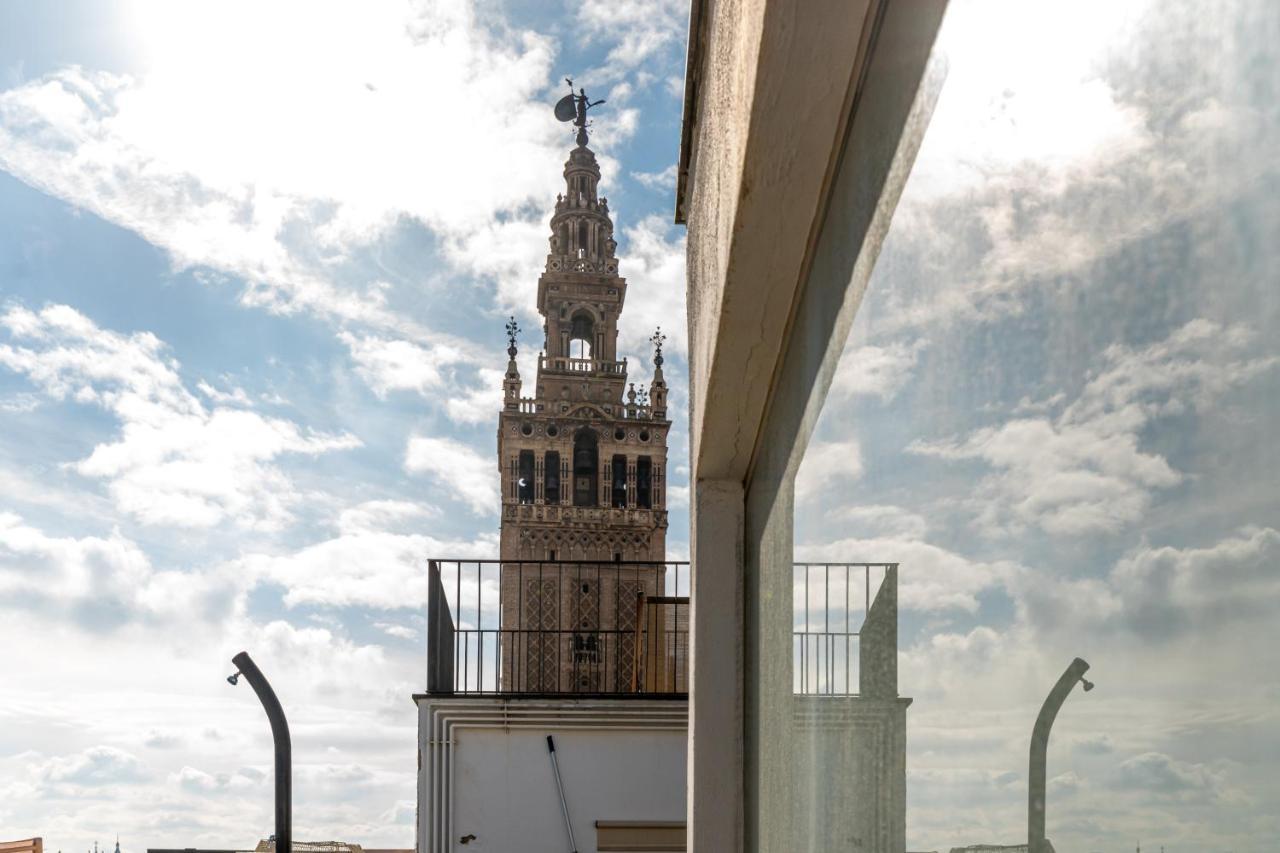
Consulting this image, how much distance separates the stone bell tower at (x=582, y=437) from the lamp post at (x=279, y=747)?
38.7 metres

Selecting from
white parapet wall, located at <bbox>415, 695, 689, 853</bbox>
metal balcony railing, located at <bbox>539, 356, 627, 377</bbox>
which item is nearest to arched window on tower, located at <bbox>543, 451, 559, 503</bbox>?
metal balcony railing, located at <bbox>539, 356, 627, 377</bbox>

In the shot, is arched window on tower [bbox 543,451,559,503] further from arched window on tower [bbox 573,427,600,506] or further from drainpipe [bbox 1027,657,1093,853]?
drainpipe [bbox 1027,657,1093,853]

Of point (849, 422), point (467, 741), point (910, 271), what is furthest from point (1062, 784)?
point (467, 741)

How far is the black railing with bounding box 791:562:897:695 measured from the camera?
142 cm

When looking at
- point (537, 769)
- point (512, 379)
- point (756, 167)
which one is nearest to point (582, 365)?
point (512, 379)

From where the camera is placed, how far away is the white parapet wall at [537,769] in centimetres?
811

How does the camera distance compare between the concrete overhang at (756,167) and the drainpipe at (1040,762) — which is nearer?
the drainpipe at (1040,762)

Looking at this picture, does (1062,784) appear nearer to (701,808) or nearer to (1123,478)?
(1123,478)

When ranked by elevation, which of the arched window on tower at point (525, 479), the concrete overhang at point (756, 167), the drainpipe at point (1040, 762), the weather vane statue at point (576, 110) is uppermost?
the weather vane statue at point (576, 110)

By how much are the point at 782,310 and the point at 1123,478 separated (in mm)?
1384

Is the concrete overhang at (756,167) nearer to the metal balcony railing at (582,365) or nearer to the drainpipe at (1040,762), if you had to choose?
the drainpipe at (1040,762)

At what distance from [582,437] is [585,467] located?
3.97 ft

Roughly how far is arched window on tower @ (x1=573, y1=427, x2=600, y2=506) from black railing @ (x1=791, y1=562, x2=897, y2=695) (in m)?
46.4

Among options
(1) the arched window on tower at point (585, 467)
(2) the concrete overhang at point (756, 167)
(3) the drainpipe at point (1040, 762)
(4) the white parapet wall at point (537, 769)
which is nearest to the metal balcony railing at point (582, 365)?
(1) the arched window on tower at point (585, 467)
